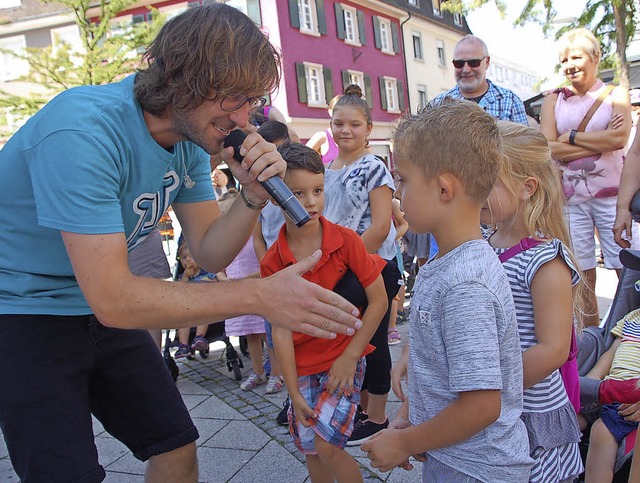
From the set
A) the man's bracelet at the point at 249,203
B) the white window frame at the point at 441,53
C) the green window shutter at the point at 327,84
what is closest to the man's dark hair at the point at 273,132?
the man's bracelet at the point at 249,203

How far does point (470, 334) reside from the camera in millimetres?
1350

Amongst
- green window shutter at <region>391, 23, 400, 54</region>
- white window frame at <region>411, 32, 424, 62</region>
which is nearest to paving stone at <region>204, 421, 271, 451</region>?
green window shutter at <region>391, 23, 400, 54</region>

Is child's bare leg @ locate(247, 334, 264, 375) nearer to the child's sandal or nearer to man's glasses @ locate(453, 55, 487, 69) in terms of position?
the child's sandal

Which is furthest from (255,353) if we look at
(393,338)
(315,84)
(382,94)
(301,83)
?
(382,94)

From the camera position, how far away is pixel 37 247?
1.84 meters

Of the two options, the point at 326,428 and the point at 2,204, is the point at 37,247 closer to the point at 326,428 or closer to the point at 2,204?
the point at 2,204

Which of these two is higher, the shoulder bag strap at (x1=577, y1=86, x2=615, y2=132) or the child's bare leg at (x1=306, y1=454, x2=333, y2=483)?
the shoulder bag strap at (x1=577, y1=86, x2=615, y2=132)

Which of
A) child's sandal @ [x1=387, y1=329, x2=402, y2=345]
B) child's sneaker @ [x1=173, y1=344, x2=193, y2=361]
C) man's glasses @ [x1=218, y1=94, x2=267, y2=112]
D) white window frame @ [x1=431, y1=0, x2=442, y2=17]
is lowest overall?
child's sandal @ [x1=387, y1=329, x2=402, y2=345]

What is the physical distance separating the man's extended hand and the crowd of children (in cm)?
21

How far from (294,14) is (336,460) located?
23.0m

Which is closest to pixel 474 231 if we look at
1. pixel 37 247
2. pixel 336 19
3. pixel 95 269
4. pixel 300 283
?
pixel 300 283

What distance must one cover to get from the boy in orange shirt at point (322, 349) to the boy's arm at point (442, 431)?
0.79m

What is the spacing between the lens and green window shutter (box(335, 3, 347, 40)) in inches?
1008

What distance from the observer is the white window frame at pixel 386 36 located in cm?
2888
